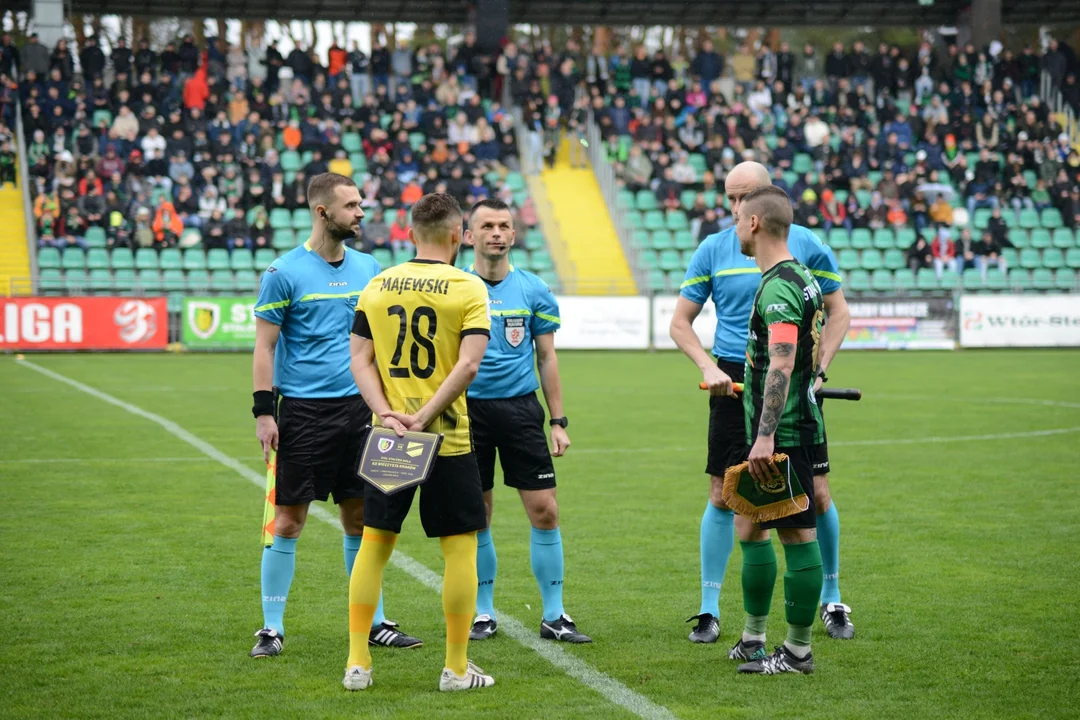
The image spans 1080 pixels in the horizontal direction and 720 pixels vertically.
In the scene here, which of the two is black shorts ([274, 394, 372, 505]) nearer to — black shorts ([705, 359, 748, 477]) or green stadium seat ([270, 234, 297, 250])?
black shorts ([705, 359, 748, 477])

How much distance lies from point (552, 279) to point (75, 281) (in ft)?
33.5

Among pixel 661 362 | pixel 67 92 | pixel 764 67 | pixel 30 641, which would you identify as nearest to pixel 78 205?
pixel 67 92

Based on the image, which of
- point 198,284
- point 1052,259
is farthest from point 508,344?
point 1052,259

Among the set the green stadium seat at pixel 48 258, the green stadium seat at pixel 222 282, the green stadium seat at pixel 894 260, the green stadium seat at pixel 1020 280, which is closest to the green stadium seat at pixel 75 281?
the green stadium seat at pixel 48 258

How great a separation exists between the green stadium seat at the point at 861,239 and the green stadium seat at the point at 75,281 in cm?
1763

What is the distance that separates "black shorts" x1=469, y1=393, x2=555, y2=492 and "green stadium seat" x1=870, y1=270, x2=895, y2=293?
23.7m

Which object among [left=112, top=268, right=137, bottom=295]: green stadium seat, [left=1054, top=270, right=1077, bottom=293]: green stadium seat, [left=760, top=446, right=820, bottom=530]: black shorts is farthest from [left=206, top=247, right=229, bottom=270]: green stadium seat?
[left=760, top=446, right=820, bottom=530]: black shorts

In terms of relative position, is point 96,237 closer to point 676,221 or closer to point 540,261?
point 540,261

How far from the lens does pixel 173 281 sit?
87.0ft

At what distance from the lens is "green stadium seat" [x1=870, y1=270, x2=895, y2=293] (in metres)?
28.7

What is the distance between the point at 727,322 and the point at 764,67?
104 ft

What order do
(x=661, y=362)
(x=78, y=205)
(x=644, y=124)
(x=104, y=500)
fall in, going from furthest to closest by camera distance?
(x=644, y=124) → (x=78, y=205) → (x=661, y=362) → (x=104, y=500)

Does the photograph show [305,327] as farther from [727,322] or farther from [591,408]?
[591,408]

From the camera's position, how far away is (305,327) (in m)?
5.91
